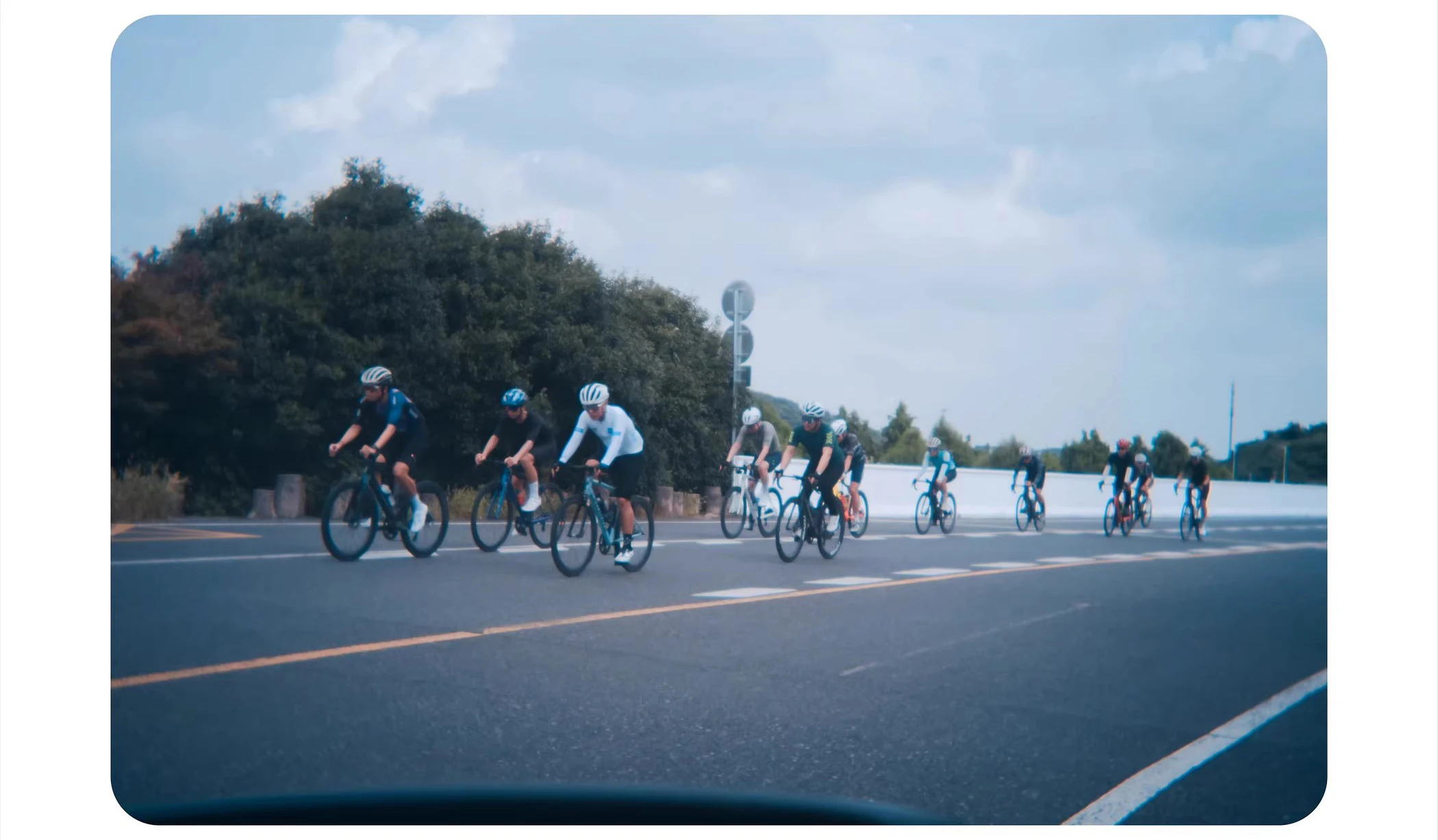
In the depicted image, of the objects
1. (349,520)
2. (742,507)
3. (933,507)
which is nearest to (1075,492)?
(933,507)

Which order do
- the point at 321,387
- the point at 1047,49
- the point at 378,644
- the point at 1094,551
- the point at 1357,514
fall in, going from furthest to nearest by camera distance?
the point at 1094,551
the point at 378,644
the point at 321,387
the point at 1047,49
the point at 1357,514

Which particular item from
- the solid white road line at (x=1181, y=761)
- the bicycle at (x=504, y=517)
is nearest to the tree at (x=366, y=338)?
the bicycle at (x=504, y=517)

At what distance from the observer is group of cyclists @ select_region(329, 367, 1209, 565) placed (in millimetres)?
3213

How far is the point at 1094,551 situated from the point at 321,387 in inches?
450

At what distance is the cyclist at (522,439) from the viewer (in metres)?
3.36

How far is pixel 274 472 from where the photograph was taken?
3.33 metres

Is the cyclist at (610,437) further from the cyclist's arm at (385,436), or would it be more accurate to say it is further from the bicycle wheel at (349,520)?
the bicycle wheel at (349,520)

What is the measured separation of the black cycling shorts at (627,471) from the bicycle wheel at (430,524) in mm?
640

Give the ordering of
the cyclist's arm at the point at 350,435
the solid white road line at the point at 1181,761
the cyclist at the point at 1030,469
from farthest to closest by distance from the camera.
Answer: the cyclist at the point at 1030,469
the cyclist's arm at the point at 350,435
the solid white road line at the point at 1181,761

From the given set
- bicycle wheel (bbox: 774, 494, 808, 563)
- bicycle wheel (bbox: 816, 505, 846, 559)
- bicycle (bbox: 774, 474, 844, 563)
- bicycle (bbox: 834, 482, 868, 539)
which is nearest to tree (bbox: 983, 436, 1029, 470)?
bicycle (bbox: 834, 482, 868, 539)

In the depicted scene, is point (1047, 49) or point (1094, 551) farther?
point (1094, 551)

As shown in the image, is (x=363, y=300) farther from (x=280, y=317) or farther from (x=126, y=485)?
(x=126, y=485)

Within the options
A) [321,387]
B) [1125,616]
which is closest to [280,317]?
[321,387]

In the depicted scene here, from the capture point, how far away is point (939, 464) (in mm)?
3809
